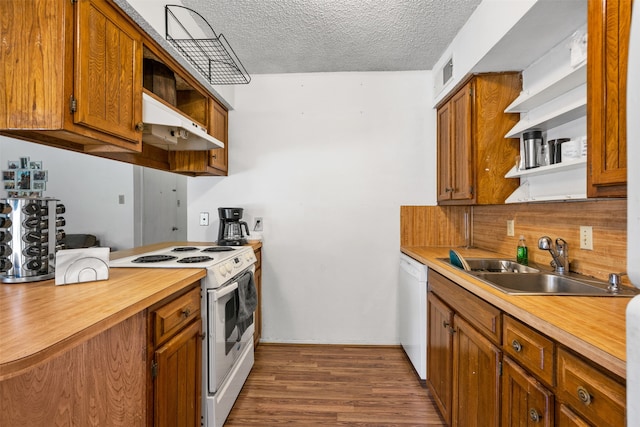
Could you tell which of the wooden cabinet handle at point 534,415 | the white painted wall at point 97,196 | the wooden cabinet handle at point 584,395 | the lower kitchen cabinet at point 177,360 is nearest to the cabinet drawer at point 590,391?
the wooden cabinet handle at point 584,395

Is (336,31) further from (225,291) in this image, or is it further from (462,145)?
(225,291)

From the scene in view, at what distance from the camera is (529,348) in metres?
1.05

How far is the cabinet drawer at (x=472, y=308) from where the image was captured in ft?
4.11

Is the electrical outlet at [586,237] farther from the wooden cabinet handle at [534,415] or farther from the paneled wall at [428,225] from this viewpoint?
the paneled wall at [428,225]

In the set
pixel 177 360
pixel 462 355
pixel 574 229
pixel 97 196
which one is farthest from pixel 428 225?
pixel 97 196

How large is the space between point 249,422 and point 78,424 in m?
1.08

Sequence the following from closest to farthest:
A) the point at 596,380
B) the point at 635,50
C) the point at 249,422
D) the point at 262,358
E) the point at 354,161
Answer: the point at 635,50 → the point at 596,380 → the point at 249,422 → the point at 262,358 → the point at 354,161

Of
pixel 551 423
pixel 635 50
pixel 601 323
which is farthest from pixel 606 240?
pixel 635 50

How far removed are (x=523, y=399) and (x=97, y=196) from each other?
4736 mm

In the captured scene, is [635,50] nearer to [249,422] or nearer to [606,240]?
[606,240]

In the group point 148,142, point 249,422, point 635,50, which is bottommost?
point 249,422

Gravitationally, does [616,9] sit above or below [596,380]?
above

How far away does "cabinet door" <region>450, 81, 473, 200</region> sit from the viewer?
2223 millimetres

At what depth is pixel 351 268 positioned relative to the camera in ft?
9.59
